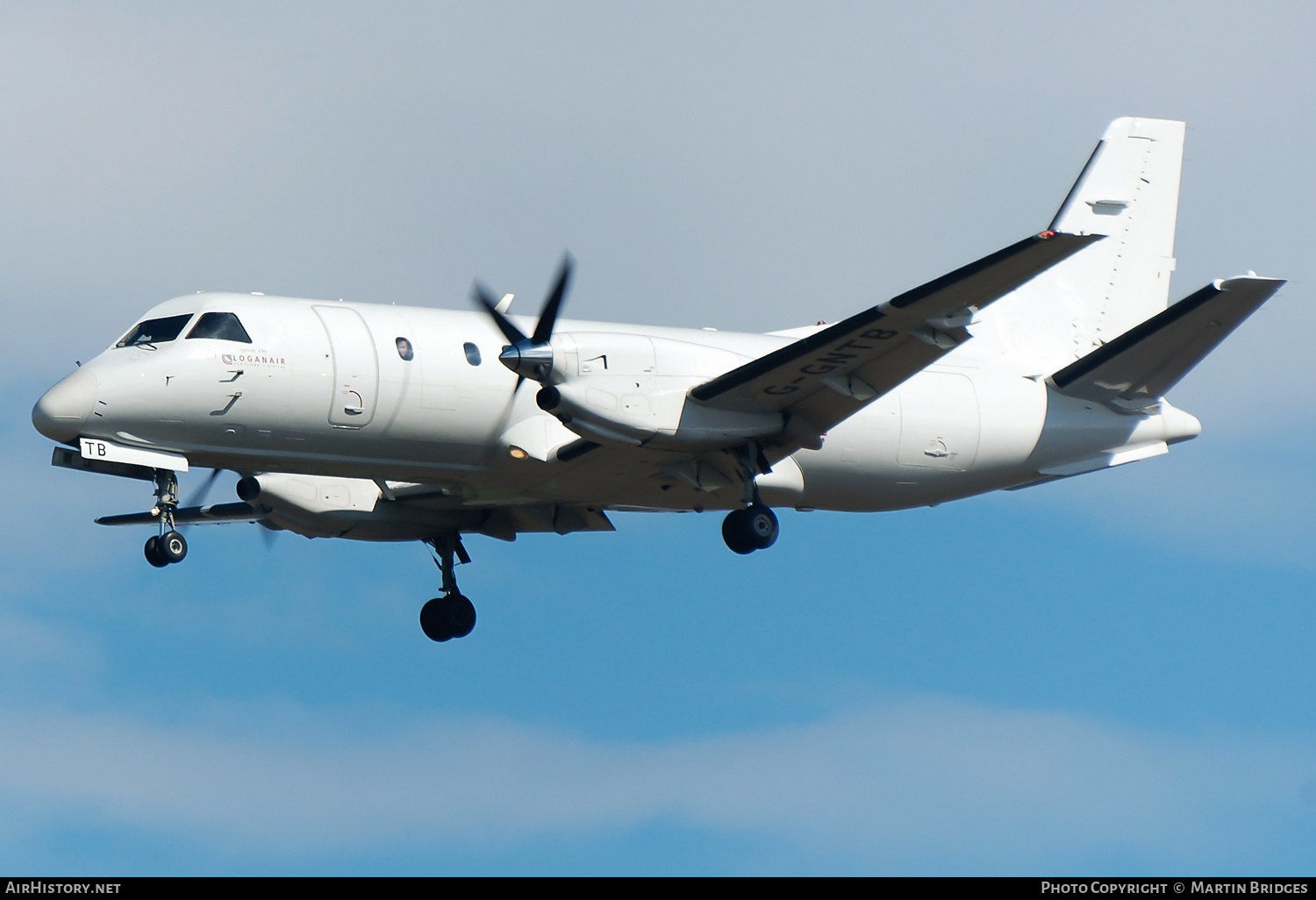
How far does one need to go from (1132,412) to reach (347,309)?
36.1ft

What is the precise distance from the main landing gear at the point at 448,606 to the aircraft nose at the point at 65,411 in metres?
6.39

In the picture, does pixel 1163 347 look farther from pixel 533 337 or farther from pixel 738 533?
pixel 533 337

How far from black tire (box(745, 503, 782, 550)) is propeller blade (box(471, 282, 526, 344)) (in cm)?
372

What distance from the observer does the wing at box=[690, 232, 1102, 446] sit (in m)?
18.4

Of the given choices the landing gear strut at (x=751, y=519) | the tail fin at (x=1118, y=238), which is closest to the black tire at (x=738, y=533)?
the landing gear strut at (x=751, y=519)

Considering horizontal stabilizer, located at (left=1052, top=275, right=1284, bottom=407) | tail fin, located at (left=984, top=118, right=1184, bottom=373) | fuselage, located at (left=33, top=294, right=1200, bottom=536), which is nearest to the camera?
fuselage, located at (left=33, top=294, right=1200, bottom=536)

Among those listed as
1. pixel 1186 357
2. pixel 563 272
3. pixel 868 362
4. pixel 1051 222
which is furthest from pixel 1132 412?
pixel 563 272

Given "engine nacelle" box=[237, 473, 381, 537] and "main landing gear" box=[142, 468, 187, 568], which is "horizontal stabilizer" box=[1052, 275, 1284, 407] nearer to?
"engine nacelle" box=[237, 473, 381, 537]

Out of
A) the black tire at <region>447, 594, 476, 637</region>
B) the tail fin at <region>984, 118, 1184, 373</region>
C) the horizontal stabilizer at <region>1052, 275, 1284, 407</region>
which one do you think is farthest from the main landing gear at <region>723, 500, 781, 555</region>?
the tail fin at <region>984, 118, 1184, 373</region>

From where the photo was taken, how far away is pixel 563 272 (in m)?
19.7

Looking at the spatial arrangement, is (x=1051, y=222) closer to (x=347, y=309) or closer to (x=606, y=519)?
(x=606, y=519)

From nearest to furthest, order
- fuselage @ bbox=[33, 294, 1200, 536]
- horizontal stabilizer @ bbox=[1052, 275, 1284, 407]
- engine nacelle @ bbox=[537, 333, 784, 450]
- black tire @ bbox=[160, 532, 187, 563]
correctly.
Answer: black tire @ bbox=[160, 532, 187, 563] < fuselage @ bbox=[33, 294, 1200, 536] < engine nacelle @ bbox=[537, 333, 784, 450] < horizontal stabilizer @ bbox=[1052, 275, 1284, 407]

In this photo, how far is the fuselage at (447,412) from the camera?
19203mm

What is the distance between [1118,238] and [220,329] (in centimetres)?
1373
